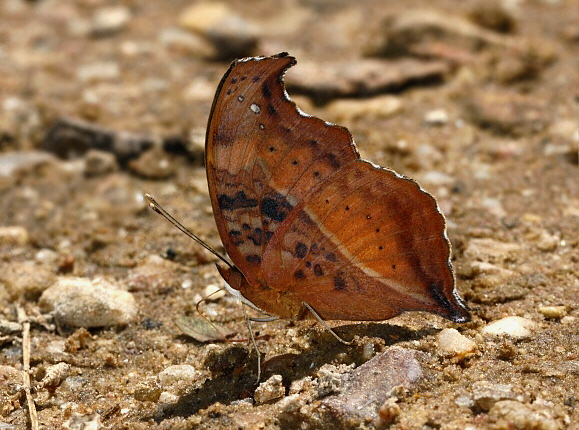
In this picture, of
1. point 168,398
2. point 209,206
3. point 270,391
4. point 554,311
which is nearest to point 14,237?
point 209,206

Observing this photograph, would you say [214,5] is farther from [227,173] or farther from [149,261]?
[227,173]

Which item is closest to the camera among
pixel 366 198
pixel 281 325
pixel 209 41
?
pixel 366 198

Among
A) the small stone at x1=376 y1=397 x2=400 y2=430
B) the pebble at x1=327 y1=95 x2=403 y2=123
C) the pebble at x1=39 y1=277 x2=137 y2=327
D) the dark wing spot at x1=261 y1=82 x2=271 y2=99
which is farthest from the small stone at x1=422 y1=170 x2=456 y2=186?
the small stone at x1=376 y1=397 x2=400 y2=430

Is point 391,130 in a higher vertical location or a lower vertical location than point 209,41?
lower

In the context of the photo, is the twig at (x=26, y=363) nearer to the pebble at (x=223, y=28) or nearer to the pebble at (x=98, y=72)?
the pebble at (x=98, y=72)

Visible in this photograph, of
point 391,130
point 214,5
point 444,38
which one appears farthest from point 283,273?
point 214,5

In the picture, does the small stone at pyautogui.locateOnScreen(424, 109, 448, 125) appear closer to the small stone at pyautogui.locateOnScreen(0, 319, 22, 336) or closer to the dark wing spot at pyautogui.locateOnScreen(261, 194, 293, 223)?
the dark wing spot at pyautogui.locateOnScreen(261, 194, 293, 223)

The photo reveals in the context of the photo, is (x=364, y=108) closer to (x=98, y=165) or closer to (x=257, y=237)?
(x=98, y=165)
